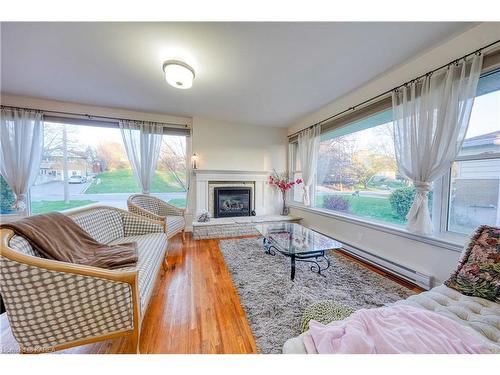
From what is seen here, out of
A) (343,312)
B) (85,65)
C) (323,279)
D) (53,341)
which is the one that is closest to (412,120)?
(323,279)

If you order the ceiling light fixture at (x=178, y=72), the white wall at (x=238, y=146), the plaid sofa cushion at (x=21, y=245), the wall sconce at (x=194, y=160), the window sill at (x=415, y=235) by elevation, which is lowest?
the window sill at (x=415, y=235)

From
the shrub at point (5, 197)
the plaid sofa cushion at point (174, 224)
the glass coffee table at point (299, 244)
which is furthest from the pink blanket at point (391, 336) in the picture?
the shrub at point (5, 197)

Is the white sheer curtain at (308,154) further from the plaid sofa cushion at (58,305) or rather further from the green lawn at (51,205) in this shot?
the green lawn at (51,205)

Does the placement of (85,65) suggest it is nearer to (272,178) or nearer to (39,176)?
(39,176)

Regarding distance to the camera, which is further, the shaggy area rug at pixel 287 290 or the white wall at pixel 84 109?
the white wall at pixel 84 109

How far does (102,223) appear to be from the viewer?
1.89 meters

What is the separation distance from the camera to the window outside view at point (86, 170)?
302 cm

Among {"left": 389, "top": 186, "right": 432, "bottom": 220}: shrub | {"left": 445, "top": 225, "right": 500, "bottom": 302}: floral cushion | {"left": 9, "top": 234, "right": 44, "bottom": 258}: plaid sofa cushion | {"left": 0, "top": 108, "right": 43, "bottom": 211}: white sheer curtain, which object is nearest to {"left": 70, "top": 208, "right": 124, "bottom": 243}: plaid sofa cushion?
{"left": 9, "top": 234, "right": 44, "bottom": 258}: plaid sofa cushion

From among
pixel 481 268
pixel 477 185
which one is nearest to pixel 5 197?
pixel 481 268

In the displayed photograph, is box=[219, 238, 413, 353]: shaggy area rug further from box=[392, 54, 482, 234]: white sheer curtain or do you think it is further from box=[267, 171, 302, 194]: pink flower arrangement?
box=[267, 171, 302, 194]: pink flower arrangement

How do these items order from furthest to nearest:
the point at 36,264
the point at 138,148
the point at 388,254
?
the point at 138,148 < the point at 388,254 < the point at 36,264

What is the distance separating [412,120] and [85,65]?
11.8 feet

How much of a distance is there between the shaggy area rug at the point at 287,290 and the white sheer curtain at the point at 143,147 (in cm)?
221
